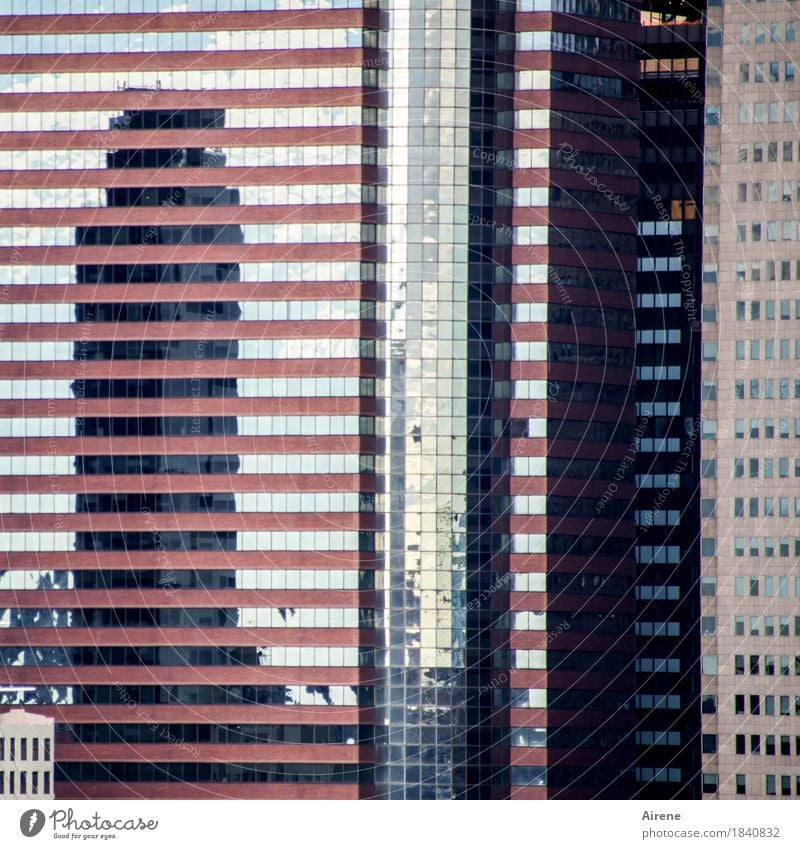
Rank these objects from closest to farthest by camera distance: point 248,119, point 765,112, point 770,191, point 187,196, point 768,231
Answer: point 768,231 < point 770,191 < point 765,112 < point 248,119 < point 187,196

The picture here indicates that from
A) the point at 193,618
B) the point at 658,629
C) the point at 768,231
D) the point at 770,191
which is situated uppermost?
the point at 770,191

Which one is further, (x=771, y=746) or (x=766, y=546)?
(x=766, y=546)

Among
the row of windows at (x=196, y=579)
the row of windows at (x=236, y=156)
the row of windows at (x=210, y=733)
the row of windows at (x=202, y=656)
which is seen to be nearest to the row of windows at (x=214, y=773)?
the row of windows at (x=210, y=733)

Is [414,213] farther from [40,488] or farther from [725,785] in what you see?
[725,785]

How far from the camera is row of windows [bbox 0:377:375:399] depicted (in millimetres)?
81875

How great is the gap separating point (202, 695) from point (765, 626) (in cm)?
2368

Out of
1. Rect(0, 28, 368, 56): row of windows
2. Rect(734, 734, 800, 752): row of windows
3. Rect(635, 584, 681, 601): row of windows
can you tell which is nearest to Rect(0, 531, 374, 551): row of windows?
Rect(635, 584, 681, 601): row of windows

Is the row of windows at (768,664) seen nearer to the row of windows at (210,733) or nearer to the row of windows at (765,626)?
the row of windows at (765,626)

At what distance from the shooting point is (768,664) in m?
75.9

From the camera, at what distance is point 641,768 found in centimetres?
8894

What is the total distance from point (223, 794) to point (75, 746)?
678 cm

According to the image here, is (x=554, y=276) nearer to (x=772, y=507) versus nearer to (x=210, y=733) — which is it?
(x=772, y=507)

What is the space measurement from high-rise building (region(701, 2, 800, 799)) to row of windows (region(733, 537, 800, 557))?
1.5 inches

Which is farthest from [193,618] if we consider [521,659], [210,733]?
[521,659]
